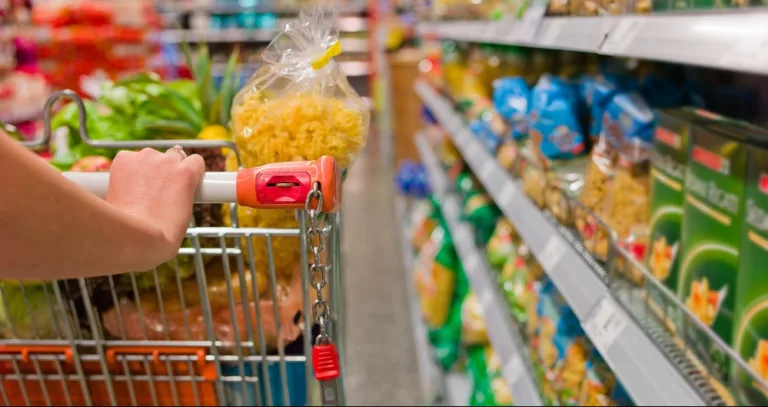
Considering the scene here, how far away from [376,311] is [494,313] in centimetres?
123

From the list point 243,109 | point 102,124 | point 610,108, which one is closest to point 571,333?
point 610,108

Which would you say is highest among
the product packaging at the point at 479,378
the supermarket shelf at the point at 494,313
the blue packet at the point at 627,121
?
the blue packet at the point at 627,121

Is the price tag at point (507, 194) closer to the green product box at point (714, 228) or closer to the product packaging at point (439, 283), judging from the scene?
the green product box at point (714, 228)

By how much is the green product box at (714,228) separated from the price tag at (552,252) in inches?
11.3

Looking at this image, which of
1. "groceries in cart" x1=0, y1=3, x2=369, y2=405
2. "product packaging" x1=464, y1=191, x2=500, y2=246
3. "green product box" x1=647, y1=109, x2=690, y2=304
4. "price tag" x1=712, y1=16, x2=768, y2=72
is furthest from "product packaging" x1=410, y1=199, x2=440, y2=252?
"price tag" x1=712, y1=16, x2=768, y2=72

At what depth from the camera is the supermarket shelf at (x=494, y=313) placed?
1.46 meters

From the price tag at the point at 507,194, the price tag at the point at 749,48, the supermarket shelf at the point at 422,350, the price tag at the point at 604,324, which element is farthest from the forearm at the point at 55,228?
the supermarket shelf at the point at 422,350

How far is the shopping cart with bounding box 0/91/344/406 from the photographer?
3.05 feet

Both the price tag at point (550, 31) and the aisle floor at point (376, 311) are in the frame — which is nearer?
the price tag at point (550, 31)

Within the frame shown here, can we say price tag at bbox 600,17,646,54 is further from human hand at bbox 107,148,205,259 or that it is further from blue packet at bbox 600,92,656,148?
human hand at bbox 107,148,205,259

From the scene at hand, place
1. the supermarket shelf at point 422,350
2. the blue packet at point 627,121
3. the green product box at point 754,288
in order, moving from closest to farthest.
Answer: the green product box at point 754,288
the blue packet at point 627,121
the supermarket shelf at point 422,350

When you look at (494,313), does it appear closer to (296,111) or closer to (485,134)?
(485,134)

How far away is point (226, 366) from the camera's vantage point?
101 cm

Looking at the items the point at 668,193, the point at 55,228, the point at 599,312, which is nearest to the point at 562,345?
the point at 599,312
